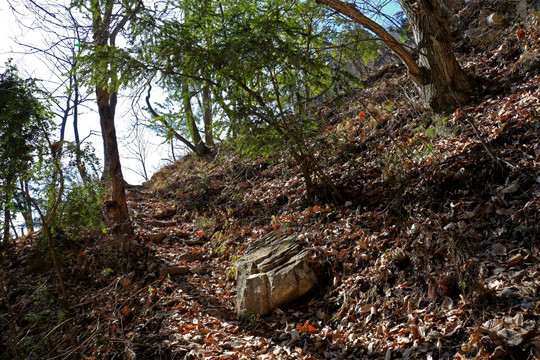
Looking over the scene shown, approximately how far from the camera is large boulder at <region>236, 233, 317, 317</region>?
474 cm

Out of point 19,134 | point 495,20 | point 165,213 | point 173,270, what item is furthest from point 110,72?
point 495,20

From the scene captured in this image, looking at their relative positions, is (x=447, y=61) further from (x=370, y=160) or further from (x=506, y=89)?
(x=370, y=160)

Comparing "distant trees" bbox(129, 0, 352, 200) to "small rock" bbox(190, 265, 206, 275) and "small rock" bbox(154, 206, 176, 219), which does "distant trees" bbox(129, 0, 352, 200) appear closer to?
"small rock" bbox(190, 265, 206, 275)

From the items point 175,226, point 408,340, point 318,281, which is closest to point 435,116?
point 318,281

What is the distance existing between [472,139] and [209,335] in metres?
4.77

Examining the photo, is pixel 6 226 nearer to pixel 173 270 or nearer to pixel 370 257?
pixel 173 270

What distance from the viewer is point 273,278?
16.0 ft

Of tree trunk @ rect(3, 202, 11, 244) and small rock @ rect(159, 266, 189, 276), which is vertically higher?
tree trunk @ rect(3, 202, 11, 244)

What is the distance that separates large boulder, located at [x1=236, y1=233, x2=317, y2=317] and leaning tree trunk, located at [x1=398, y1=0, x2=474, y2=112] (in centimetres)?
387

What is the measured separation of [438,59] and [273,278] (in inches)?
198

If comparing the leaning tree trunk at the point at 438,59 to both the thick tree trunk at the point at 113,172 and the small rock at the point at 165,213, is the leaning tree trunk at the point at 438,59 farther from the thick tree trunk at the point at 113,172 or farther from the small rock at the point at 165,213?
the small rock at the point at 165,213

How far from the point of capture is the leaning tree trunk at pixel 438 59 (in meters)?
6.30

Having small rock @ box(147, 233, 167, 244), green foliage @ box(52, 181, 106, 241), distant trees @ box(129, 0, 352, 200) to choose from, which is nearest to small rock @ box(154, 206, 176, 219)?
small rock @ box(147, 233, 167, 244)

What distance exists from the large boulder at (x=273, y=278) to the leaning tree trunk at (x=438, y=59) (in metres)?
3.87
